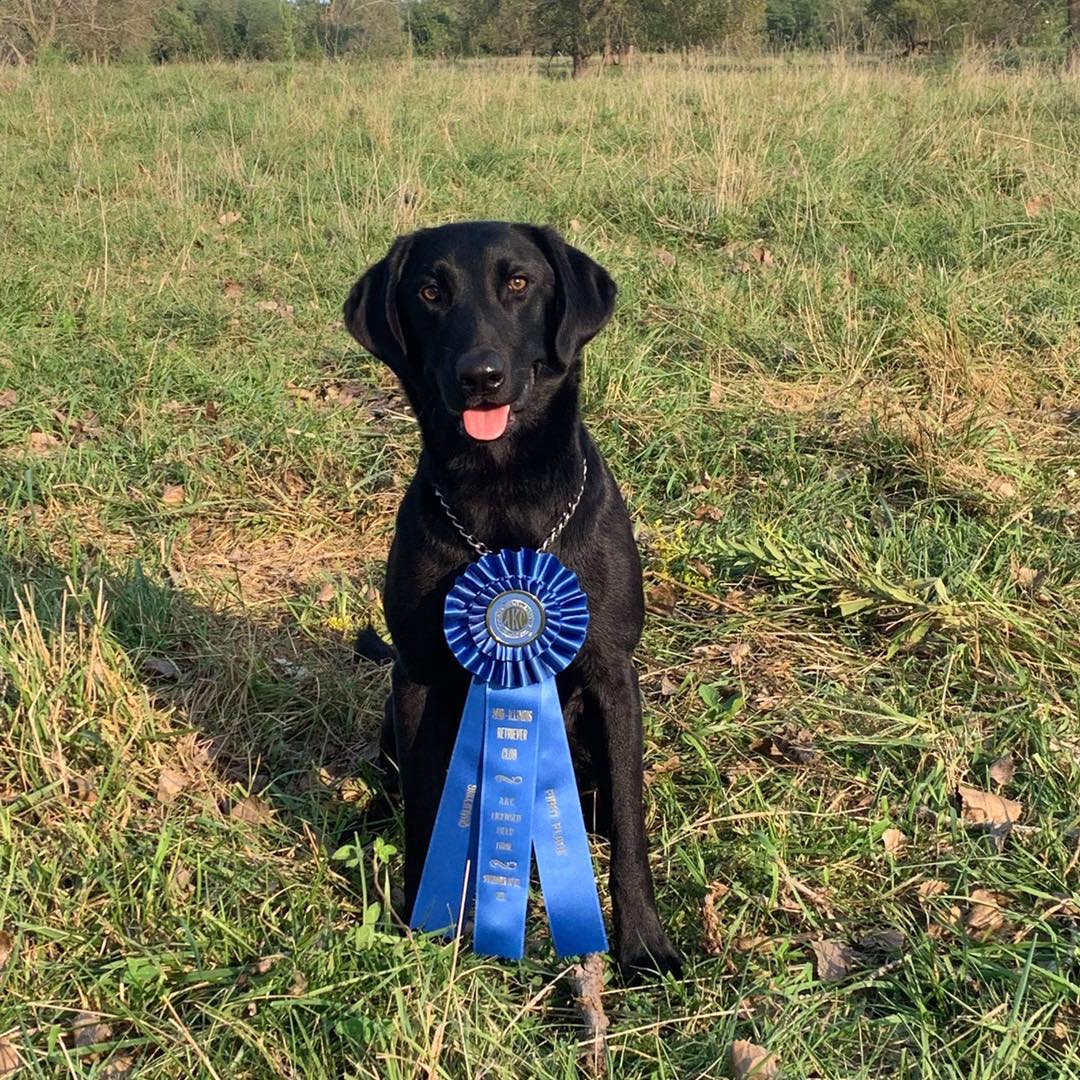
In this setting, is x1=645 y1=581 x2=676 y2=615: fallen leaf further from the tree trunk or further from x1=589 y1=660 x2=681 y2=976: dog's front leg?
the tree trunk

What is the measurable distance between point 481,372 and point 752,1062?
49.0 inches

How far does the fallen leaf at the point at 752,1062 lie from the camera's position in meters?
1.57

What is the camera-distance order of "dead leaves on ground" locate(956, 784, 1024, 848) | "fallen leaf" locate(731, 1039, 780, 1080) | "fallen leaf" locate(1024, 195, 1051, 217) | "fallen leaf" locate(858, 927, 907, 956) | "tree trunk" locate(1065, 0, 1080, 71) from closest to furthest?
1. "fallen leaf" locate(731, 1039, 780, 1080)
2. "fallen leaf" locate(858, 927, 907, 956)
3. "dead leaves on ground" locate(956, 784, 1024, 848)
4. "fallen leaf" locate(1024, 195, 1051, 217)
5. "tree trunk" locate(1065, 0, 1080, 71)

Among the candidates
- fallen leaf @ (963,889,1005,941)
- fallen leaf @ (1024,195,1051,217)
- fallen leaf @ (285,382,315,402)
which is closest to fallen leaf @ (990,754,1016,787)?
fallen leaf @ (963,889,1005,941)

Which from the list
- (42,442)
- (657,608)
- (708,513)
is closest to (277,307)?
(42,442)

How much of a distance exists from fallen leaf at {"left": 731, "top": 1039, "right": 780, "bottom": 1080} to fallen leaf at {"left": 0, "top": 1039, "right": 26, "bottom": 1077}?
114 cm

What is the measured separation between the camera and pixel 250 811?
7.75ft

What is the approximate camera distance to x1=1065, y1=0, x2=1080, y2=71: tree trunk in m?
8.07

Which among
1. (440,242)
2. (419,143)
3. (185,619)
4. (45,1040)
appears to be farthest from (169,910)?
(419,143)

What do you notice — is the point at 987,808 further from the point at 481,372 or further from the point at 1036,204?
the point at 1036,204

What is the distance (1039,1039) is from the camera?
5.21 ft

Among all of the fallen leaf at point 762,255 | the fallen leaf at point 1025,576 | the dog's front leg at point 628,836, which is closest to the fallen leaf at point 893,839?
the dog's front leg at point 628,836

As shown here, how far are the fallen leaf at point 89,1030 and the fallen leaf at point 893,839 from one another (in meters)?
1.50

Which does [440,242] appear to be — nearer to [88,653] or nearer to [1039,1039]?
[88,653]
